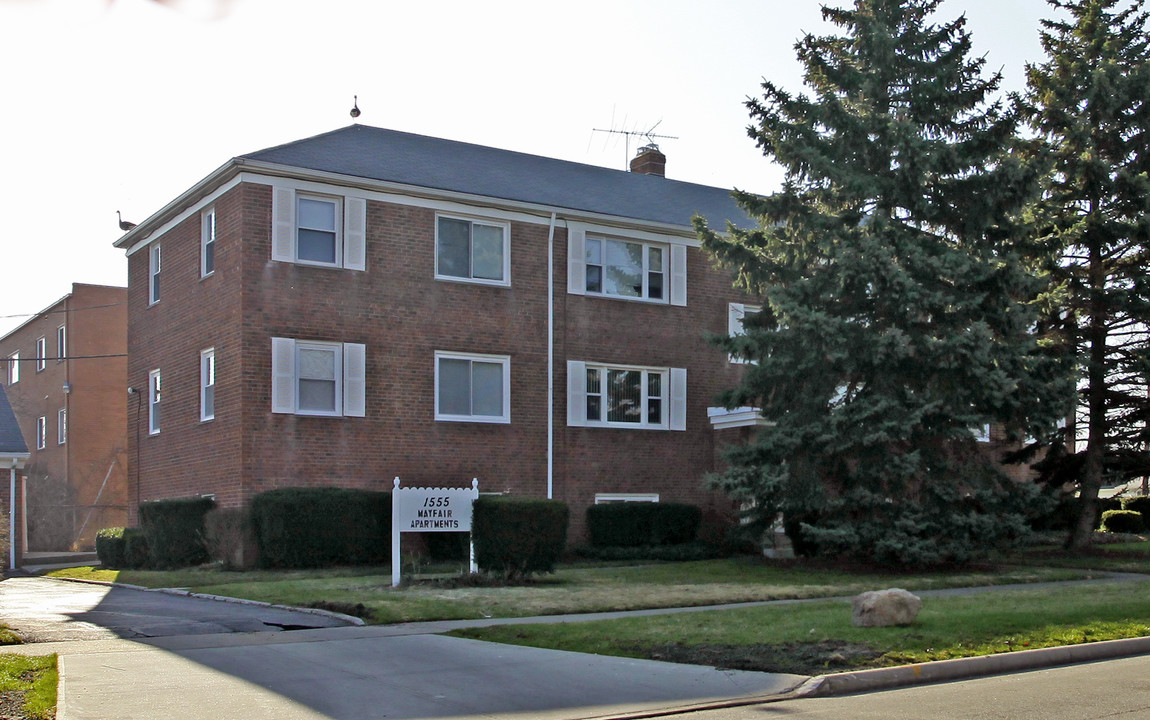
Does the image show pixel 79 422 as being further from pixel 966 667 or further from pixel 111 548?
pixel 966 667

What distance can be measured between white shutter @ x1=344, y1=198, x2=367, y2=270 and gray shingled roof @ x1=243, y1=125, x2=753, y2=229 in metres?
0.60

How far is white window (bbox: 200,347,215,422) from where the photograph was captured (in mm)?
23625

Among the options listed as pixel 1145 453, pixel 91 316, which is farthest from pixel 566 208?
pixel 91 316

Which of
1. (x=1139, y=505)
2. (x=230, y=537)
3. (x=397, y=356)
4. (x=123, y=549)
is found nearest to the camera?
(x=230, y=537)

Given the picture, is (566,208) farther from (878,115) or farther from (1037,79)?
→ (1037,79)

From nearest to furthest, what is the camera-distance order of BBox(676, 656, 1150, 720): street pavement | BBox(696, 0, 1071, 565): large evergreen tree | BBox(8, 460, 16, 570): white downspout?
1. BBox(676, 656, 1150, 720): street pavement
2. BBox(696, 0, 1071, 565): large evergreen tree
3. BBox(8, 460, 16, 570): white downspout

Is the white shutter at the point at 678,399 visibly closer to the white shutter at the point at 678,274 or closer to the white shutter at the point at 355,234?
the white shutter at the point at 678,274

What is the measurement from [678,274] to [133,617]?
15.9 m

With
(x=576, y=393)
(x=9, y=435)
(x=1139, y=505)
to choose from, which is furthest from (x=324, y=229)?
(x=1139, y=505)

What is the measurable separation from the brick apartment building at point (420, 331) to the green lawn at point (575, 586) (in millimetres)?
2976

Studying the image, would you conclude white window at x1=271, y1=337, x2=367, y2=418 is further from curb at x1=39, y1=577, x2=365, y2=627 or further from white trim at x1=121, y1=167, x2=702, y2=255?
curb at x1=39, y1=577, x2=365, y2=627

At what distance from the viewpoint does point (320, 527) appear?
21.6m

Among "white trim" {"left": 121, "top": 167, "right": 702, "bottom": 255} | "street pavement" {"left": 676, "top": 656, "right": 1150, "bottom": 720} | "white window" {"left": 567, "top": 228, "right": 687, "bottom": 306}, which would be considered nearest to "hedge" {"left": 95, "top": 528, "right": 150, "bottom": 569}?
"white trim" {"left": 121, "top": 167, "right": 702, "bottom": 255}

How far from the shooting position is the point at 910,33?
21406 millimetres
